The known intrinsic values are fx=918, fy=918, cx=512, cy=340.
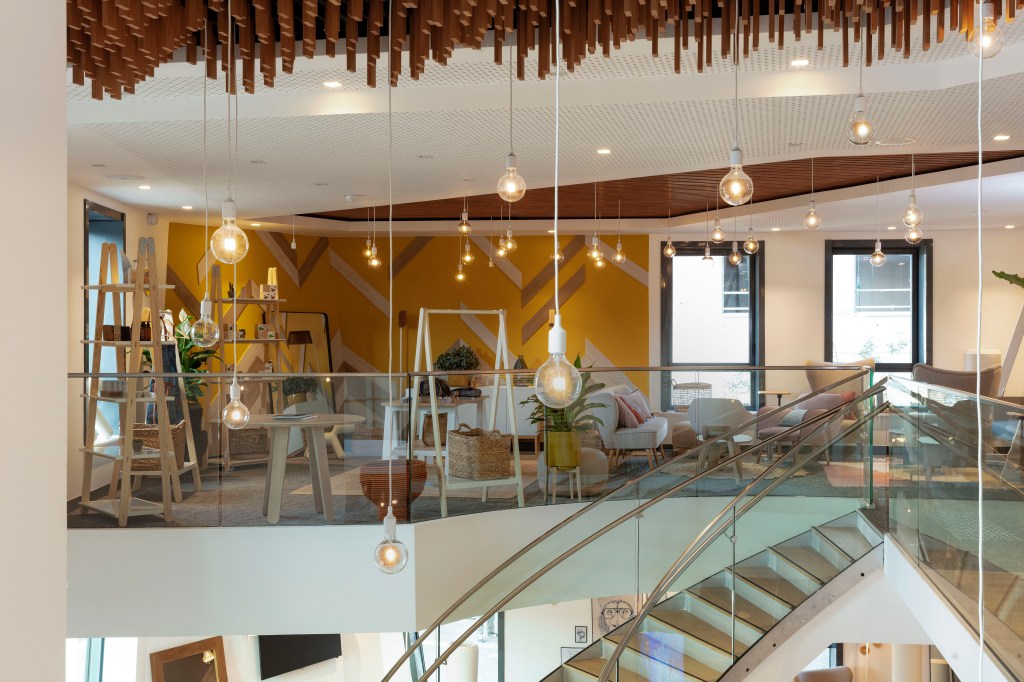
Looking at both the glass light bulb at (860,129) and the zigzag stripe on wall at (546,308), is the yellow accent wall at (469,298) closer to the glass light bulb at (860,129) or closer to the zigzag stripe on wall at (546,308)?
the zigzag stripe on wall at (546,308)

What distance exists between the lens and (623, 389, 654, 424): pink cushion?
7789 mm

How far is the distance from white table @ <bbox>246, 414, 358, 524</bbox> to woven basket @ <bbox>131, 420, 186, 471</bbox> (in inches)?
19.3

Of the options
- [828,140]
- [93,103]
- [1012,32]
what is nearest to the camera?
[1012,32]

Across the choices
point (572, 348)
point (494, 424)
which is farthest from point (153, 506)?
point (572, 348)

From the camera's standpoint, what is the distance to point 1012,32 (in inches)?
193

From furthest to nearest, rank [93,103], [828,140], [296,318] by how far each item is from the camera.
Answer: [296,318] < [828,140] < [93,103]

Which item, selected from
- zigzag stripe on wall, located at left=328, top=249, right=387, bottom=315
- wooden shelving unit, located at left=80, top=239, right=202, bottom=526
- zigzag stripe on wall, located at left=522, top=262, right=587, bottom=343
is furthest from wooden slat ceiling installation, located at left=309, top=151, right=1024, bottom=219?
wooden shelving unit, located at left=80, top=239, right=202, bottom=526

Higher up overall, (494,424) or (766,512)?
(494,424)

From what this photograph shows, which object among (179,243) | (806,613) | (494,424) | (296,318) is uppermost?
(179,243)

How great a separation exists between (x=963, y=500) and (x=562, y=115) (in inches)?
134

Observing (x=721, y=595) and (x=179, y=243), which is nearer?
(x=721, y=595)

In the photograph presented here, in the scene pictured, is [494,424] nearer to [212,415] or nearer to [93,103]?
[212,415]

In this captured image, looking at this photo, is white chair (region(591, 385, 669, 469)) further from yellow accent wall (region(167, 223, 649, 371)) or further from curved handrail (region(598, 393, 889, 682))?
yellow accent wall (region(167, 223, 649, 371))

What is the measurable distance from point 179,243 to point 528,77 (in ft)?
23.1
